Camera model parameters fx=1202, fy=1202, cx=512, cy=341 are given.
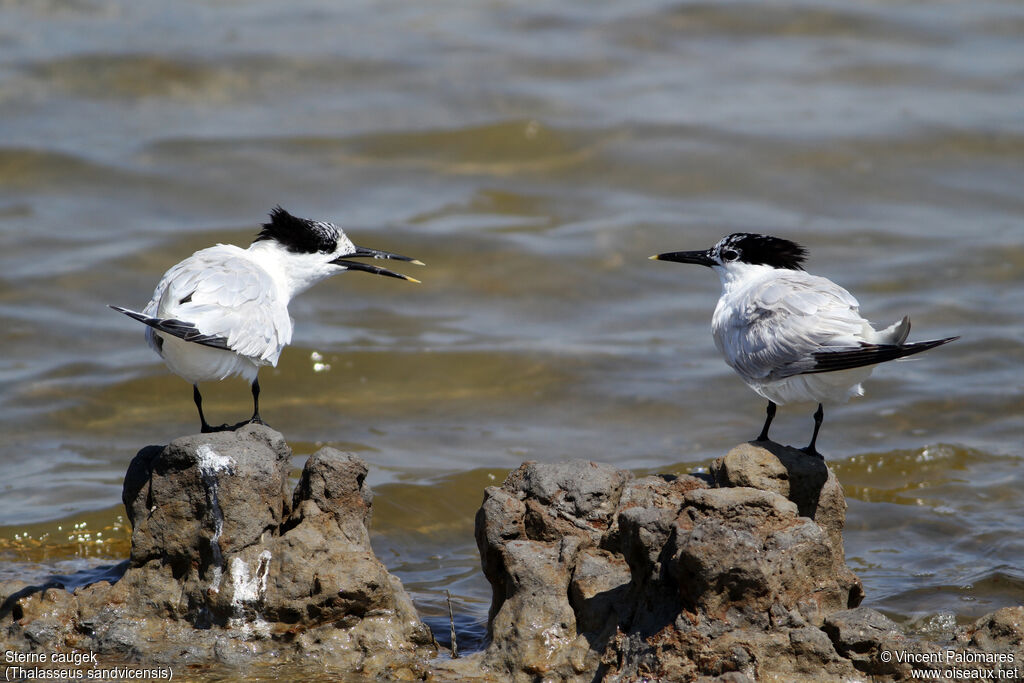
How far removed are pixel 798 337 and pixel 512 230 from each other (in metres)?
7.31

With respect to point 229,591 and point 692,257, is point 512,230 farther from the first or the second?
point 229,591

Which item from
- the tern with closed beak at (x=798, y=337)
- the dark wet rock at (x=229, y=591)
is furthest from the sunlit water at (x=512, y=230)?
the tern with closed beak at (x=798, y=337)

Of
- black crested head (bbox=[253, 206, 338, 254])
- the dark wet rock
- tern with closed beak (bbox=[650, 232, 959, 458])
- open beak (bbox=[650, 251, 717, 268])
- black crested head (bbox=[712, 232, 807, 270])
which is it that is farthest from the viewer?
black crested head (bbox=[253, 206, 338, 254])

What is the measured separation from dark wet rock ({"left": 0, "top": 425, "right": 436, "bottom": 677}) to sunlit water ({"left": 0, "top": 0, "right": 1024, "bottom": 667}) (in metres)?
1.04

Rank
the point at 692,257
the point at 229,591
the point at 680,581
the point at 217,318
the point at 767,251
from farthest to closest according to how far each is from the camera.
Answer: the point at 692,257 → the point at 767,251 → the point at 217,318 → the point at 229,591 → the point at 680,581

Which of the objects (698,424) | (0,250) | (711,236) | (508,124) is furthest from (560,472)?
(508,124)

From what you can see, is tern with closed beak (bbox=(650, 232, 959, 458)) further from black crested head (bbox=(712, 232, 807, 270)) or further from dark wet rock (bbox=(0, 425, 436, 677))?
dark wet rock (bbox=(0, 425, 436, 677))

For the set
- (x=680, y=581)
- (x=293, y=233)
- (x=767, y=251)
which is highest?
(x=293, y=233)

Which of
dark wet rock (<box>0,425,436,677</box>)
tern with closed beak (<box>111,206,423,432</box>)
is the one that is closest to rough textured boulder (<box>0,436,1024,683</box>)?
dark wet rock (<box>0,425,436,677</box>)

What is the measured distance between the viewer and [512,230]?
1242 cm

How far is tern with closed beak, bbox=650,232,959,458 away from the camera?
16.5 ft

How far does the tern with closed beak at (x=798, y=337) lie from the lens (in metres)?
5.03

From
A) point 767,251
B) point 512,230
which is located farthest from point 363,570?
point 512,230

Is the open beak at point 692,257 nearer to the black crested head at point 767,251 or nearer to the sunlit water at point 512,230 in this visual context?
the black crested head at point 767,251
